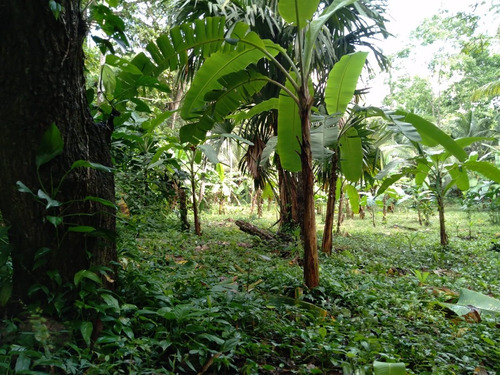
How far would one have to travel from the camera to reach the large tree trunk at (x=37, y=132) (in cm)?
158

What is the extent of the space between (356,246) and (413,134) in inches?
135

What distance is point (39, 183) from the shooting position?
1.63 meters

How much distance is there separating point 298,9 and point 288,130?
1056 millimetres

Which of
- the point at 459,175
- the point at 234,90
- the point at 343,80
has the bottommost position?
the point at 459,175

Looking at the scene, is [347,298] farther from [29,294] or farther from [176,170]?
[176,170]

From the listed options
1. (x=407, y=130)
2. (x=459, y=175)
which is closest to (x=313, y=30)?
(x=407, y=130)

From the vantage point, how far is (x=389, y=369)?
154 centimetres

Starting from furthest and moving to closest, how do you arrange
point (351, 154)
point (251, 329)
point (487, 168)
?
point (487, 168) → point (351, 154) → point (251, 329)

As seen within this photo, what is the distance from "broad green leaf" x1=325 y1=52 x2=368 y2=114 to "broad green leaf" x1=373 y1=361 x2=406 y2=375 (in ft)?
7.16

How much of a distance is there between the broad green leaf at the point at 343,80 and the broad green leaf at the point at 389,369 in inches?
86.0

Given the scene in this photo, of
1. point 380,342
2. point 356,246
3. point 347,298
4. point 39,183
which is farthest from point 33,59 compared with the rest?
point 356,246

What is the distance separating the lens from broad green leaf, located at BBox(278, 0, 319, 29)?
2.58m

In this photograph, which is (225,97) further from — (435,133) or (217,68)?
(435,133)

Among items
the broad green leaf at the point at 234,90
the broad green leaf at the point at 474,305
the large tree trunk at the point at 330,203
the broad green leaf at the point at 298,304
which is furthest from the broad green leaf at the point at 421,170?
the broad green leaf at the point at 298,304
